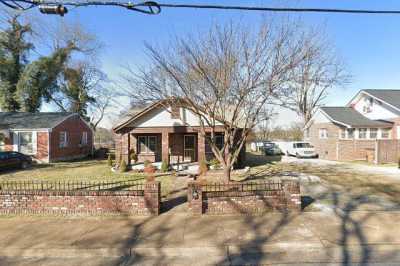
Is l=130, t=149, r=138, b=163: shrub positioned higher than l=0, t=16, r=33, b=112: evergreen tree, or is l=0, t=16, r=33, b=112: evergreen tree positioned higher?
l=0, t=16, r=33, b=112: evergreen tree

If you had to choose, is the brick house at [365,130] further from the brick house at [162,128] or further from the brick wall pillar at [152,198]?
the brick wall pillar at [152,198]

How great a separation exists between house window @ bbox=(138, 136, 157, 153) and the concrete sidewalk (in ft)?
40.1

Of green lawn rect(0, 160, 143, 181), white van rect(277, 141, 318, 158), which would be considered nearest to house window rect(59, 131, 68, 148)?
green lawn rect(0, 160, 143, 181)

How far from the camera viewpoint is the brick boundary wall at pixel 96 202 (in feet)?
22.8

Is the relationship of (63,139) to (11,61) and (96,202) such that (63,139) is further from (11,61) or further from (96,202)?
(96,202)

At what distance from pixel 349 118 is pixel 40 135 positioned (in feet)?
85.8

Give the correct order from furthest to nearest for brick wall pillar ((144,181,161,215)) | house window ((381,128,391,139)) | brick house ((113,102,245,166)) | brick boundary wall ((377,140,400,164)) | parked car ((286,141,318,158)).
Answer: parked car ((286,141,318,158)), house window ((381,128,391,139)), brick boundary wall ((377,140,400,164)), brick house ((113,102,245,166)), brick wall pillar ((144,181,161,215))

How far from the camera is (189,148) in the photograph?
62.6 ft

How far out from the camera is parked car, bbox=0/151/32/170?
16250 mm

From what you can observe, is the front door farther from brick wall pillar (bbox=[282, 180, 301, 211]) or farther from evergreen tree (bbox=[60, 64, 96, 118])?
evergreen tree (bbox=[60, 64, 96, 118])

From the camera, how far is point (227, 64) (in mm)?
9797

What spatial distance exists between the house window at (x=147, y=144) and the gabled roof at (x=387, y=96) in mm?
18930

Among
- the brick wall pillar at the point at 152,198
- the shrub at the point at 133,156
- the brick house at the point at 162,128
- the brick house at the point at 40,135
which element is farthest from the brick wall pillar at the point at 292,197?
the brick house at the point at 40,135

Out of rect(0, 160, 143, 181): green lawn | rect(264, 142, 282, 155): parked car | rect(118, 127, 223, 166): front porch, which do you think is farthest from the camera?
rect(264, 142, 282, 155): parked car
